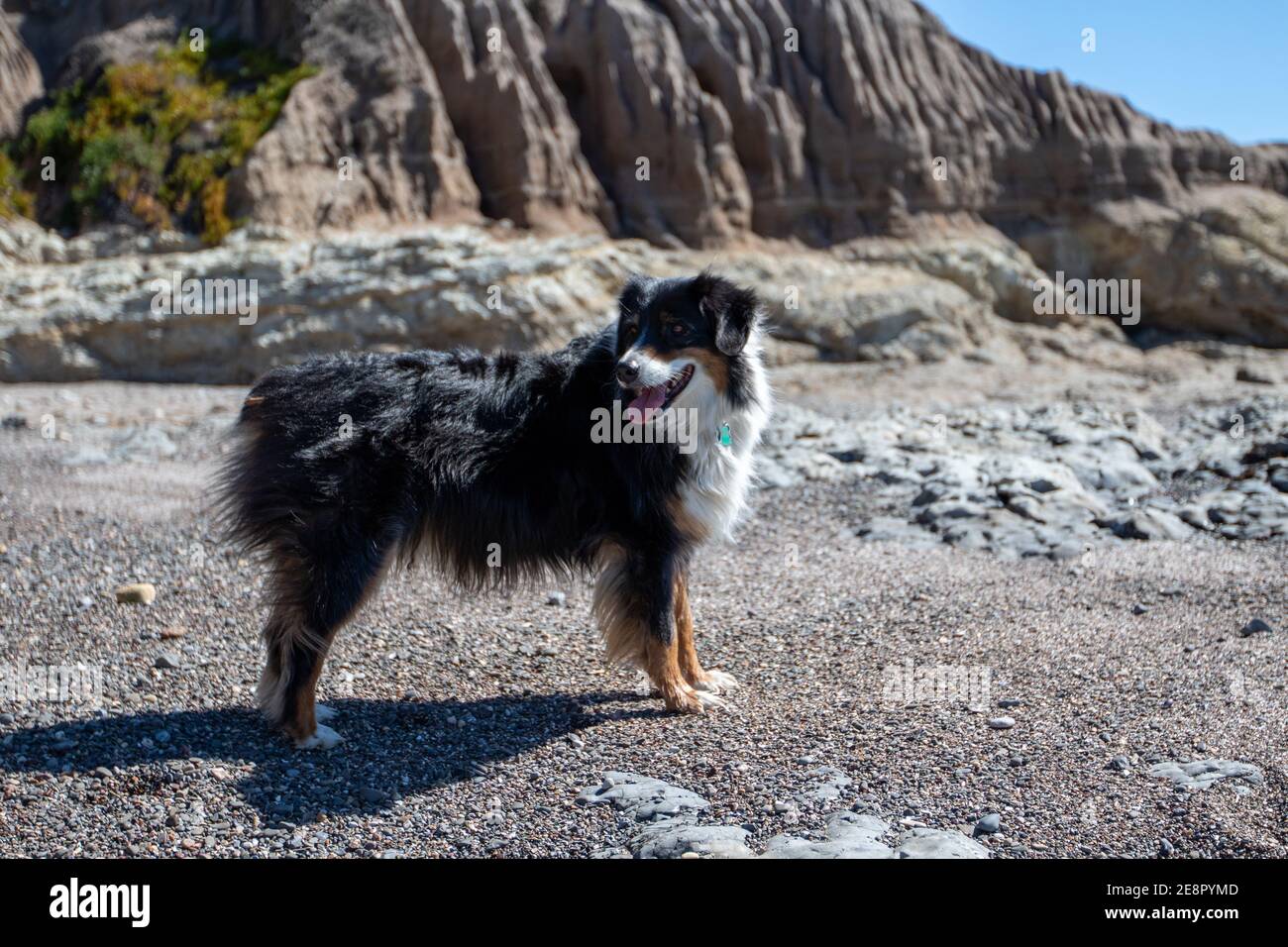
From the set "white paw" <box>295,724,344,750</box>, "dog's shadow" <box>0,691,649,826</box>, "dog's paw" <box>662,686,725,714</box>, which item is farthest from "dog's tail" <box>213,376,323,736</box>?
"dog's paw" <box>662,686,725,714</box>

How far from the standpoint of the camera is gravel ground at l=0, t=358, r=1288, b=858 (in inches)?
171

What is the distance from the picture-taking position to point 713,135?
21672 mm

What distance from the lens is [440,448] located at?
16.8 feet

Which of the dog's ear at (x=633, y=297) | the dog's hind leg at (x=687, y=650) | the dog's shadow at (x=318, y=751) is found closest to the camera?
the dog's shadow at (x=318, y=751)

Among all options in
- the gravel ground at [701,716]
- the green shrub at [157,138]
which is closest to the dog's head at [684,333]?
the gravel ground at [701,716]

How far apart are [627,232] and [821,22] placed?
6.91 m

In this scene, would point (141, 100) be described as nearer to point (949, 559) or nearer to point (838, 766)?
point (949, 559)

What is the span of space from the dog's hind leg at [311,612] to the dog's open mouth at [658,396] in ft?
4.55

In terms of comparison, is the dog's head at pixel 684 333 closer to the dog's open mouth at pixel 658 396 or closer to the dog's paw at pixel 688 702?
the dog's open mouth at pixel 658 396

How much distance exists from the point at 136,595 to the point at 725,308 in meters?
4.32

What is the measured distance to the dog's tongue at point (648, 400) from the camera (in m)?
5.36

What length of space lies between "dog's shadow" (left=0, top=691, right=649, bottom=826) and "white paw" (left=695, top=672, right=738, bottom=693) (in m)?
0.38

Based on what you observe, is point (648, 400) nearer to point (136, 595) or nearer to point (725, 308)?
point (725, 308)

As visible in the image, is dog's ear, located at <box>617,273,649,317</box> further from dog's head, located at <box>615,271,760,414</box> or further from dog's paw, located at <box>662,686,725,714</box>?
dog's paw, located at <box>662,686,725,714</box>
